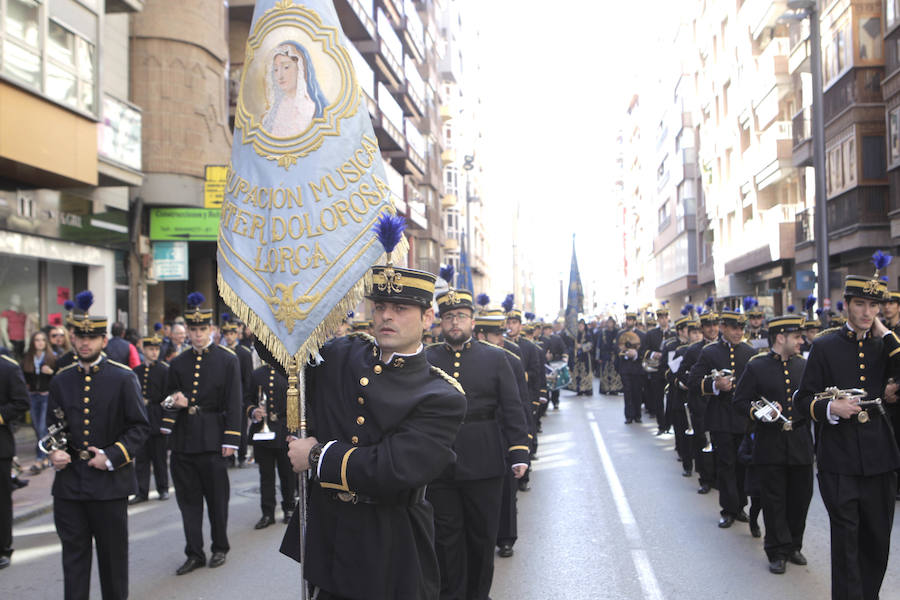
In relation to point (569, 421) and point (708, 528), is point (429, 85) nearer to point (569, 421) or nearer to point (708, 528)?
point (569, 421)

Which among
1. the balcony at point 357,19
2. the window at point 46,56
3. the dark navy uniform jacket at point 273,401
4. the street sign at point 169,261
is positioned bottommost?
the dark navy uniform jacket at point 273,401

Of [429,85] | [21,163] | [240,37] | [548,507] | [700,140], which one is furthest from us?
[429,85]

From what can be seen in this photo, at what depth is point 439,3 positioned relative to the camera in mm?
72562

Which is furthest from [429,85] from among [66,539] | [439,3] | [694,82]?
[66,539]

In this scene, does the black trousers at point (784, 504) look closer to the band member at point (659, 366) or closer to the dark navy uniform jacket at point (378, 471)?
the dark navy uniform jacket at point (378, 471)

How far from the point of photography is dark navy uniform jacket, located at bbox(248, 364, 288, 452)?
9703mm

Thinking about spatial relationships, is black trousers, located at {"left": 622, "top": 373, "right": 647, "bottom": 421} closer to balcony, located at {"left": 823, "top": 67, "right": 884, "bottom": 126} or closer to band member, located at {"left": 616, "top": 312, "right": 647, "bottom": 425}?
band member, located at {"left": 616, "top": 312, "right": 647, "bottom": 425}

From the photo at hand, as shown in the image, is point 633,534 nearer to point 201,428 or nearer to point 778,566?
point 778,566

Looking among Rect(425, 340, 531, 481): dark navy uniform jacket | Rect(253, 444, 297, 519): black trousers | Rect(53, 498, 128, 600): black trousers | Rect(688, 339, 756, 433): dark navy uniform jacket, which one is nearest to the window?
Rect(253, 444, 297, 519): black trousers

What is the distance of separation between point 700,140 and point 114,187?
38.0 meters

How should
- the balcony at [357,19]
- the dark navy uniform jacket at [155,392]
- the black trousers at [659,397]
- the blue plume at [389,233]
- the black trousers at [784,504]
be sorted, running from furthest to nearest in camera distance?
1. the balcony at [357,19]
2. the black trousers at [659,397]
3. the dark navy uniform jacket at [155,392]
4. the black trousers at [784,504]
5. the blue plume at [389,233]

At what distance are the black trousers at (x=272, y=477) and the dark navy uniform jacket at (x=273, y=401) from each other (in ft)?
0.50

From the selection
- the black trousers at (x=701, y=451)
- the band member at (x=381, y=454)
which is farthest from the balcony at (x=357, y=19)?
the band member at (x=381, y=454)

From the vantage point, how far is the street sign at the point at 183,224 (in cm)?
2316
